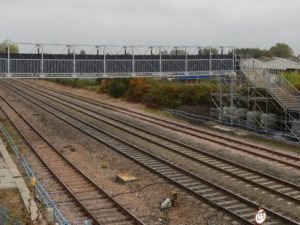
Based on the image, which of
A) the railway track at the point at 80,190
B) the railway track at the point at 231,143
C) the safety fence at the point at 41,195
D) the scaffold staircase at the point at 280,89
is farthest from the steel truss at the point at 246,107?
the safety fence at the point at 41,195

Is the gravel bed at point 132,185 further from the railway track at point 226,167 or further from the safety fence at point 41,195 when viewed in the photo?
the railway track at point 226,167

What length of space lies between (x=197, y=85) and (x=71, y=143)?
19.3 meters

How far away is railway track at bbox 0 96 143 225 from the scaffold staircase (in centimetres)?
1505

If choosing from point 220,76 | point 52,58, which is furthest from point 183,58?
point 52,58

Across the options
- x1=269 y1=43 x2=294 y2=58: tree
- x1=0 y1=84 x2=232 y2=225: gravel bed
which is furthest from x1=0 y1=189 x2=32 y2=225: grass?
x1=269 y1=43 x2=294 y2=58: tree

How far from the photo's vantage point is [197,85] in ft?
145

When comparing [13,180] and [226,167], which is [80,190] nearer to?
[13,180]

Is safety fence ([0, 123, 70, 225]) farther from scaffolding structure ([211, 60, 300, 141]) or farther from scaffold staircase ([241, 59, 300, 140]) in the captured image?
scaffold staircase ([241, 59, 300, 140])

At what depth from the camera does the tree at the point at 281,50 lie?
11531 centimetres

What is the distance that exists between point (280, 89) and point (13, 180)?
66.9ft

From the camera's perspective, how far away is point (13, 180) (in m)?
18.7

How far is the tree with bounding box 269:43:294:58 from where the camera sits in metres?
115

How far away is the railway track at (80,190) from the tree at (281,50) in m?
96.8

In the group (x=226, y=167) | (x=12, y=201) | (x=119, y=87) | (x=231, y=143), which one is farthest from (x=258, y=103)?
(x=119, y=87)
